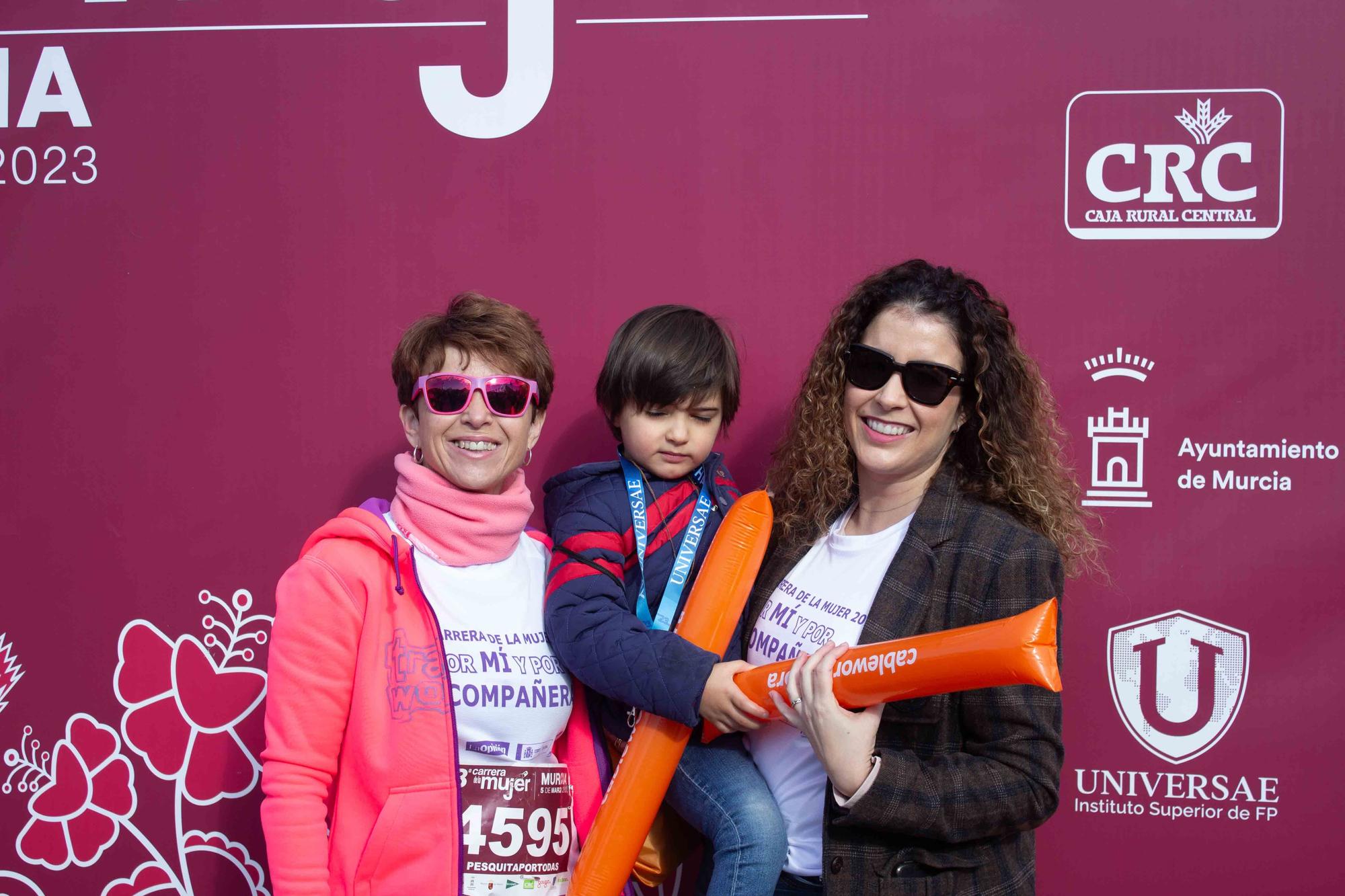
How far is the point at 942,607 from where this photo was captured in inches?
73.1

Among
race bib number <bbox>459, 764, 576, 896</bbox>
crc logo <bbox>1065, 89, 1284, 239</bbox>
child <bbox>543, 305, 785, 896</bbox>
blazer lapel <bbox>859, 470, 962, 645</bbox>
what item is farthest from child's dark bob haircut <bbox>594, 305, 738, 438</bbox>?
crc logo <bbox>1065, 89, 1284, 239</bbox>

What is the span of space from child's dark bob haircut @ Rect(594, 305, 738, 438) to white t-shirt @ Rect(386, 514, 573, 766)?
1.57 feet

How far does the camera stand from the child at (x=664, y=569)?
1.89 meters

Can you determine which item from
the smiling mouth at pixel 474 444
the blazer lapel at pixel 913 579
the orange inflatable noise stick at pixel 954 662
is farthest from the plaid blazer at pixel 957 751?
the smiling mouth at pixel 474 444

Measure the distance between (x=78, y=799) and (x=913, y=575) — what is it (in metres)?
2.55

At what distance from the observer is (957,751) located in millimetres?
1836

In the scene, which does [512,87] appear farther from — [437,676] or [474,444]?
[437,676]

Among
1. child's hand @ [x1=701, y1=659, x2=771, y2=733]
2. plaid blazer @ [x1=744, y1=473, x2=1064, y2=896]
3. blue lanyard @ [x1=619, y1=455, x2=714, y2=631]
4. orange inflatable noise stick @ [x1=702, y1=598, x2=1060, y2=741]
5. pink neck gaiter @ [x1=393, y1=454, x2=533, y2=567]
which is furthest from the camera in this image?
blue lanyard @ [x1=619, y1=455, x2=714, y2=631]

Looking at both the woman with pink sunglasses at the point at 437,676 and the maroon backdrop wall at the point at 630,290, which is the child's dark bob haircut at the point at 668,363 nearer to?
the woman with pink sunglasses at the point at 437,676

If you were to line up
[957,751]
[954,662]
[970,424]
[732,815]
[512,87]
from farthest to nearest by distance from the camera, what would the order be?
[512,87] < [970,424] < [732,815] < [957,751] < [954,662]

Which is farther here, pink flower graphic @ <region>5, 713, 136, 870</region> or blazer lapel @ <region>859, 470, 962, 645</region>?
pink flower graphic @ <region>5, 713, 136, 870</region>

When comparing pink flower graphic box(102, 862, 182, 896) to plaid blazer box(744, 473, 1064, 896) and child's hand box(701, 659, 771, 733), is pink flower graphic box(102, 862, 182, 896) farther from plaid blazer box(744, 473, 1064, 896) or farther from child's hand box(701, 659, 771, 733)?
plaid blazer box(744, 473, 1064, 896)

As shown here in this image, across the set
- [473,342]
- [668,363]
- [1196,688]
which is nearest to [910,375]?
[668,363]

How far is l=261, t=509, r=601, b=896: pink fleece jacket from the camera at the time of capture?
1797 mm
